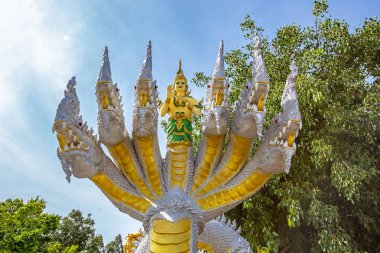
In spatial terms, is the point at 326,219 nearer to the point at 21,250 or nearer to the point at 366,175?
the point at 366,175

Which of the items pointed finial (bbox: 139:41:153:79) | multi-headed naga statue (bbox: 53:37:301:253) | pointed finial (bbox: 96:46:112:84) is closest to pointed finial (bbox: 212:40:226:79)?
multi-headed naga statue (bbox: 53:37:301:253)

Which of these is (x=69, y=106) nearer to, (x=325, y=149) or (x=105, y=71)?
(x=105, y=71)

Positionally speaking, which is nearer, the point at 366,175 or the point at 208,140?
the point at 208,140

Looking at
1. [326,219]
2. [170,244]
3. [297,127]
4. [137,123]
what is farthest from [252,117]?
[326,219]

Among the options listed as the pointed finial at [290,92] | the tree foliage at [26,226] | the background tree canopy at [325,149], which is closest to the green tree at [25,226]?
the tree foliage at [26,226]

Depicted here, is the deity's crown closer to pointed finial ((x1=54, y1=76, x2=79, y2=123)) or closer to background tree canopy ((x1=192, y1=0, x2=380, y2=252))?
pointed finial ((x1=54, y1=76, x2=79, y2=123))

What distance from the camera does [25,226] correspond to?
12.7 meters

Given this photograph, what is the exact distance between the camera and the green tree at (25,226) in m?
11.9

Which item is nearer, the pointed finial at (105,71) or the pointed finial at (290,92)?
the pointed finial at (105,71)

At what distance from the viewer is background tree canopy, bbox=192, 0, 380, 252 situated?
9.68 meters

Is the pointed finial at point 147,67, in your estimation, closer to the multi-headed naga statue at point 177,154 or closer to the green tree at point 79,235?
the multi-headed naga statue at point 177,154

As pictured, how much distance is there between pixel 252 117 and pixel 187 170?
1.19 metres

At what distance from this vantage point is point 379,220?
11.2m

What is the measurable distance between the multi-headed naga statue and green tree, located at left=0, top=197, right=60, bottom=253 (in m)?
7.28
